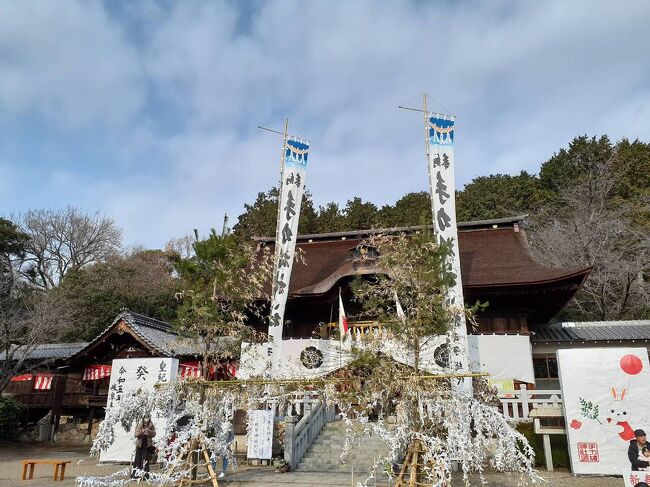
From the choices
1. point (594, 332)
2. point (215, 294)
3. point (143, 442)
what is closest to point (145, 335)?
point (143, 442)

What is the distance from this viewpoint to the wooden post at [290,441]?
11719 millimetres

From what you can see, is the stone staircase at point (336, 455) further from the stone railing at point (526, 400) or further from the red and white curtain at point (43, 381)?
the red and white curtain at point (43, 381)

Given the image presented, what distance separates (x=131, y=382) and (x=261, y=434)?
162 inches

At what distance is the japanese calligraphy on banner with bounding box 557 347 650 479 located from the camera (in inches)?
385

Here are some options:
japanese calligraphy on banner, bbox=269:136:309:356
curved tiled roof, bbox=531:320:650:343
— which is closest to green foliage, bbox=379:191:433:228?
curved tiled roof, bbox=531:320:650:343

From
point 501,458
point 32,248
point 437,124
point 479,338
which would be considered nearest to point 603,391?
point 501,458

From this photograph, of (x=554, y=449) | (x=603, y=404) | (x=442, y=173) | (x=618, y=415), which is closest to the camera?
(x=618, y=415)

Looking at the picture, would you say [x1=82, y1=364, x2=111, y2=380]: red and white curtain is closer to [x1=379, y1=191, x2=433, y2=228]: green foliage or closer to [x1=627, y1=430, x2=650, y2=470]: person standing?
[x1=627, y1=430, x2=650, y2=470]: person standing

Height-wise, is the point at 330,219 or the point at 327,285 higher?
the point at 330,219

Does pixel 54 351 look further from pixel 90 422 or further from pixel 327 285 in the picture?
pixel 327 285

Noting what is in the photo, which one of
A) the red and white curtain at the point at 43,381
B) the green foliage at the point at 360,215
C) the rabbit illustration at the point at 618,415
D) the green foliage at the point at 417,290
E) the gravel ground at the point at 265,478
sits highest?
the green foliage at the point at 360,215

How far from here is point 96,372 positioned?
2041 centimetres

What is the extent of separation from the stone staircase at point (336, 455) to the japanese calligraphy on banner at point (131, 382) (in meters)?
4.00

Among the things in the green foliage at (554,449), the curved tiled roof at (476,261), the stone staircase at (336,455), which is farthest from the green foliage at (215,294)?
the green foliage at (554,449)
